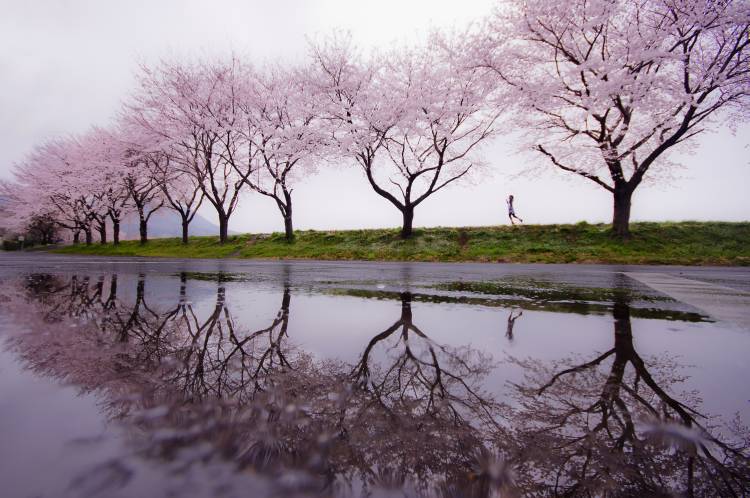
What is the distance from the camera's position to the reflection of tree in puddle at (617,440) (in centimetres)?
119

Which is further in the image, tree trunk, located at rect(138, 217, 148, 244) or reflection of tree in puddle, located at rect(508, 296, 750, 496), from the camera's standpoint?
tree trunk, located at rect(138, 217, 148, 244)

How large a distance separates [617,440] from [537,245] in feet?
55.1

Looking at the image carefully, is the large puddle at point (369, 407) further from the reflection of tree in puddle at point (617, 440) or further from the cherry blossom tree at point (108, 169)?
the cherry blossom tree at point (108, 169)

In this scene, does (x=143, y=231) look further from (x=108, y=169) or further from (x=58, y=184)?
(x=58, y=184)

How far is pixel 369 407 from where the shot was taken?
5.64ft

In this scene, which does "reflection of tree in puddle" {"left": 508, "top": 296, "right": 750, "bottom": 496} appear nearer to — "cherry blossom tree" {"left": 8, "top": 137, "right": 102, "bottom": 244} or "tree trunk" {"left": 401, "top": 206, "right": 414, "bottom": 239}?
"tree trunk" {"left": 401, "top": 206, "right": 414, "bottom": 239}

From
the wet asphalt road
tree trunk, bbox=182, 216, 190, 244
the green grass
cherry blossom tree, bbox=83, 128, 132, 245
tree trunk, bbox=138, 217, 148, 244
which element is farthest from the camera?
tree trunk, bbox=138, 217, 148, 244

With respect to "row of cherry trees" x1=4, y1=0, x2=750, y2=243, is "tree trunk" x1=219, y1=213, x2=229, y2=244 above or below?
below

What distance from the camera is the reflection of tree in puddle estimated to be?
1188 mm

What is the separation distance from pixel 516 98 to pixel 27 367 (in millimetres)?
19905

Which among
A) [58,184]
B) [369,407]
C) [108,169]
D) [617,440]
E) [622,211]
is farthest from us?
[58,184]

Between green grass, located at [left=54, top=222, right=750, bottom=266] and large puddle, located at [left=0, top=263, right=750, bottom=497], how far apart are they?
1307 centimetres

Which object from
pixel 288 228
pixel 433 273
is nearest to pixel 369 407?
pixel 433 273

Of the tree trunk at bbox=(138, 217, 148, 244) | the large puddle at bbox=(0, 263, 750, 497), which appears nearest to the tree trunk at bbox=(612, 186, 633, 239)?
the large puddle at bbox=(0, 263, 750, 497)
